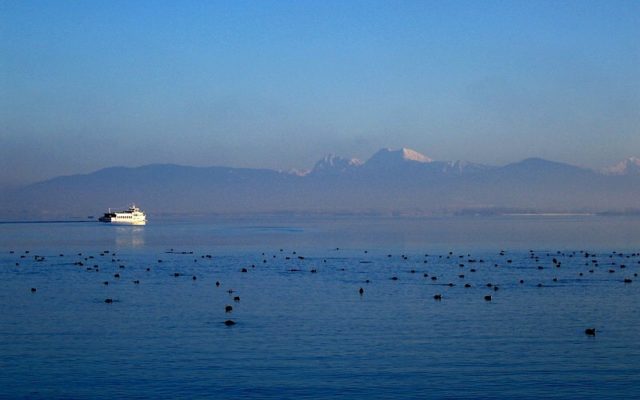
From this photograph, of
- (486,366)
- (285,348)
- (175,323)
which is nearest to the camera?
(486,366)

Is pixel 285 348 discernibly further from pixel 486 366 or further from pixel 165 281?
pixel 165 281

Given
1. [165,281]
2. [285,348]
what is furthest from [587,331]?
[165,281]

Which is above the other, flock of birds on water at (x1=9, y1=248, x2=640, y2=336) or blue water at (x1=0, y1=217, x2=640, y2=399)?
flock of birds on water at (x1=9, y1=248, x2=640, y2=336)

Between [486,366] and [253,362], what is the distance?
356 inches

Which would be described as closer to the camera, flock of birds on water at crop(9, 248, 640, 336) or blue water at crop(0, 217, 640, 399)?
blue water at crop(0, 217, 640, 399)

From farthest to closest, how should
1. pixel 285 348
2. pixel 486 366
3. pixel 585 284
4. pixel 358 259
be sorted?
pixel 358 259, pixel 585 284, pixel 285 348, pixel 486 366

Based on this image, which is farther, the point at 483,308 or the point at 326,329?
the point at 483,308

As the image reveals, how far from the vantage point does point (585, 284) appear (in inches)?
2330

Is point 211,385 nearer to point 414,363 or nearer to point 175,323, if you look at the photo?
point 414,363

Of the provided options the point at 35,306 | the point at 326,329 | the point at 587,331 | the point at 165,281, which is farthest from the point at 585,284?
the point at 35,306

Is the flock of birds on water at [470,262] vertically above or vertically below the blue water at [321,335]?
above

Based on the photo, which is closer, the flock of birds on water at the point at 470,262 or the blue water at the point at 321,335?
the blue water at the point at 321,335

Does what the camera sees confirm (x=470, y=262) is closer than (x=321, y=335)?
No

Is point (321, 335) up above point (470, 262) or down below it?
below
